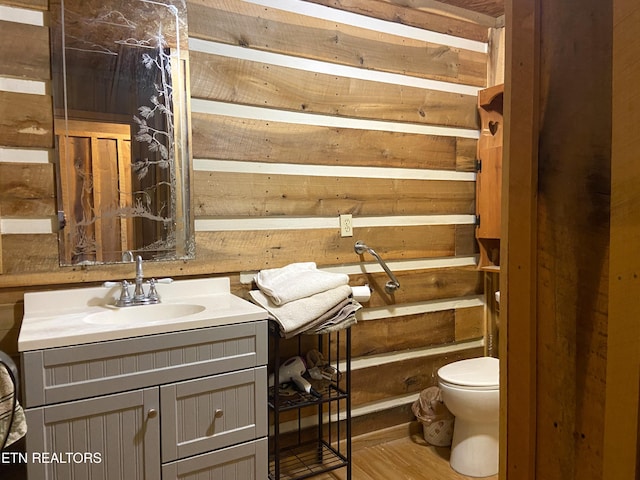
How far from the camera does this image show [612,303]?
585 millimetres

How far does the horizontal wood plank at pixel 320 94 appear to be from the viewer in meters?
2.13

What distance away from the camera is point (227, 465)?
171cm

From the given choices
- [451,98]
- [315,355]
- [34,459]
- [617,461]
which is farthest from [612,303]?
[451,98]

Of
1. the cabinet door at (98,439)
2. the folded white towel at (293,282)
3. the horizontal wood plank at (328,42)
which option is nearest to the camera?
the cabinet door at (98,439)

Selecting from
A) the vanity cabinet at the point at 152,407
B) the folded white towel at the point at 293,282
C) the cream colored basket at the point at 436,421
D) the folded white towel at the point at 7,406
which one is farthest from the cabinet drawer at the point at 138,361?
the cream colored basket at the point at 436,421

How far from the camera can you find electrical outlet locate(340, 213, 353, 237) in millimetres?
2473

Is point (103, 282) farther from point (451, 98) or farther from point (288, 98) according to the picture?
Answer: point (451, 98)

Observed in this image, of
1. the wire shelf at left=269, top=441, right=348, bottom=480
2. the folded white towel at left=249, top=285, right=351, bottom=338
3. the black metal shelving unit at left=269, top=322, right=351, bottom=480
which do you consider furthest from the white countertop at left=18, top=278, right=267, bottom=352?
the wire shelf at left=269, top=441, right=348, bottom=480

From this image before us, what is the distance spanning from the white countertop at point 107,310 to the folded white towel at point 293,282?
0.14 metres

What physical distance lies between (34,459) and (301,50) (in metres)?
1.97

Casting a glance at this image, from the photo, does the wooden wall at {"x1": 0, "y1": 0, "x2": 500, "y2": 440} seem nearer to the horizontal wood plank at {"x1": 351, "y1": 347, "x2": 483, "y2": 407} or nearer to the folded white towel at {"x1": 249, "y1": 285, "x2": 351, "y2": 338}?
the horizontal wood plank at {"x1": 351, "y1": 347, "x2": 483, "y2": 407}

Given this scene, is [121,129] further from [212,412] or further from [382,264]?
[382,264]

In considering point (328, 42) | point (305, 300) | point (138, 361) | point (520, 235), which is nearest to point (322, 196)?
point (305, 300)

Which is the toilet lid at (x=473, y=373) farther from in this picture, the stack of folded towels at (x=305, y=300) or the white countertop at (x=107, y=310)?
the white countertop at (x=107, y=310)
